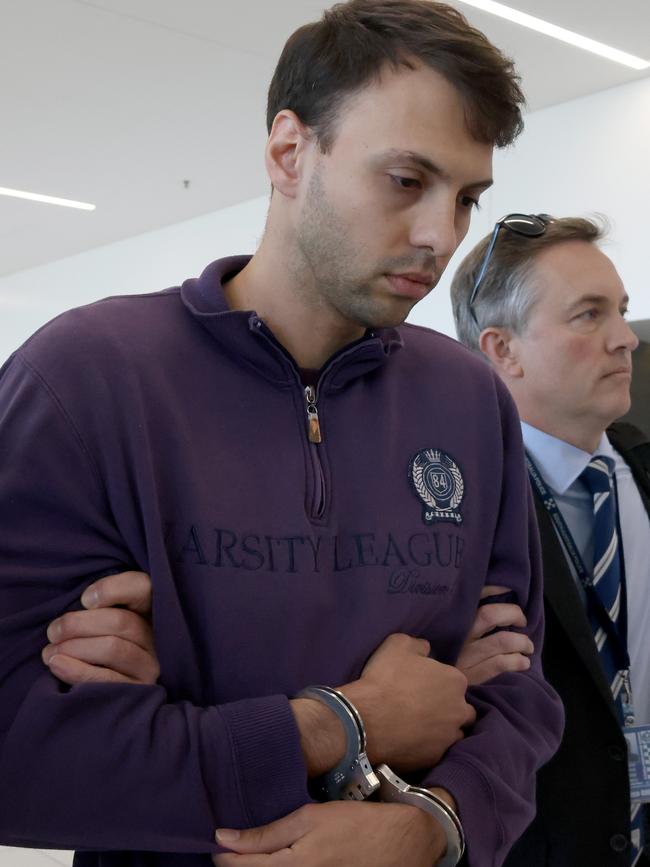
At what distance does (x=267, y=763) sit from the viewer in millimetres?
1129

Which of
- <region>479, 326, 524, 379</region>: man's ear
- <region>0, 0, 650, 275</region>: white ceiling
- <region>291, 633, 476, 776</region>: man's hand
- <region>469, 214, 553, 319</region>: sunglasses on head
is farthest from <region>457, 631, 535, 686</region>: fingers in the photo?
<region>0, 0, 650, 275</region>: white ceiling

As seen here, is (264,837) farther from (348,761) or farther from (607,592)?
(607,592)

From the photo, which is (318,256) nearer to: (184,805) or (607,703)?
(184,805)

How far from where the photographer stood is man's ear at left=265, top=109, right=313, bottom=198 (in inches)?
55.3

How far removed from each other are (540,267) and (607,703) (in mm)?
1019

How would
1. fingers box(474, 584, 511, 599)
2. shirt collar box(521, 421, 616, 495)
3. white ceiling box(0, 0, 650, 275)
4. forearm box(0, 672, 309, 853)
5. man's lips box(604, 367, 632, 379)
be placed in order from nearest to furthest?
forearm box(0, 672, 309, 853), fingers box(474, 584, 511, 599), shirt collar box(521, 421, 616, 495), man's lips box(604, 367, 632, 379), white ceiling box(0, 0, 650, 275)

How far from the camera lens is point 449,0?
5.32 meters

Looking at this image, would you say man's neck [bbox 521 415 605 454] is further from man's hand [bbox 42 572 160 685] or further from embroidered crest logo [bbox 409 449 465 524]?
man's hand [bbox 42 572 160 685]

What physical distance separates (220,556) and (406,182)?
53 cm

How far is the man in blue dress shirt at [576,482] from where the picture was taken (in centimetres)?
184

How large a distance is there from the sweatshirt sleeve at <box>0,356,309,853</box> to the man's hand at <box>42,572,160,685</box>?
2cm

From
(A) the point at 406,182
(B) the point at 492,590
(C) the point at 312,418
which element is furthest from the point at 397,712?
(A) the point at 406,182

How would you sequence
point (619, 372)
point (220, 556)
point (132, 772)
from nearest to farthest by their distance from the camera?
point (132, 772) < point (220, 556) < point (619, 372)

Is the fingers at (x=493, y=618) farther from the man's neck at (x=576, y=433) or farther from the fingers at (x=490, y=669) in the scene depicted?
the man's neck at (x=576, y=433)
